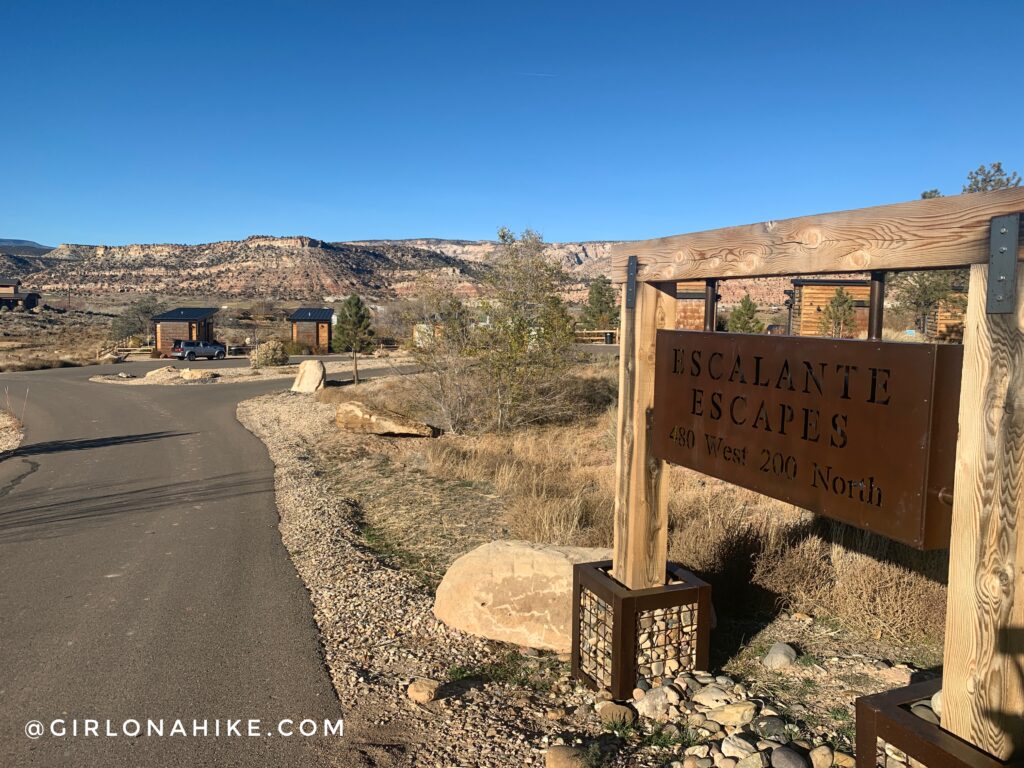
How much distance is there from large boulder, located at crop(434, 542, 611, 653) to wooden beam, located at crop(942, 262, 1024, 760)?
2791 millimetres

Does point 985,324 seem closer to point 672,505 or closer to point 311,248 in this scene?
point 672,505

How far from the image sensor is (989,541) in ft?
7.91

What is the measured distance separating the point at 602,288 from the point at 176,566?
145ft

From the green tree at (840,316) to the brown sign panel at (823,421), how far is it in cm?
2354

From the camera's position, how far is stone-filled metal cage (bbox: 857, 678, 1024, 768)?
2.41 m

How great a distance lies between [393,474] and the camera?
430 inches

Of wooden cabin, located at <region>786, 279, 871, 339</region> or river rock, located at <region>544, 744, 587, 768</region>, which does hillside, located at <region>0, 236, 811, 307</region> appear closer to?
wooden cabin, located at <region>786, 279, 871, 339</region>

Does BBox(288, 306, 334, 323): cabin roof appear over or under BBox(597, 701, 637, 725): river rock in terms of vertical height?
over

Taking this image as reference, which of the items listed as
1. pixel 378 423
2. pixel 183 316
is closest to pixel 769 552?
pixel 378 423

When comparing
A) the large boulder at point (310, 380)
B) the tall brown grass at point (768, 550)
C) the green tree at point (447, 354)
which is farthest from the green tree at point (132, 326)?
the tall brown grass at point (768, 550)

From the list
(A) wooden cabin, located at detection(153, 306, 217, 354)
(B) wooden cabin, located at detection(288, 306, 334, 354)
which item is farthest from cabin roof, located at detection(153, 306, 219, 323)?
(B) wooden cabin, located at detection(288, 306, 334, 354)

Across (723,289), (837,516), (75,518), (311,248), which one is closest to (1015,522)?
(837,516)

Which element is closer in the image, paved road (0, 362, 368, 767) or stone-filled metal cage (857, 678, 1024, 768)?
stone-filled metal cage (857, 678, 1024, 768)

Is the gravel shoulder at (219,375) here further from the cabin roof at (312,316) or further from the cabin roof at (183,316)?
the cabin roof at (312,316)
